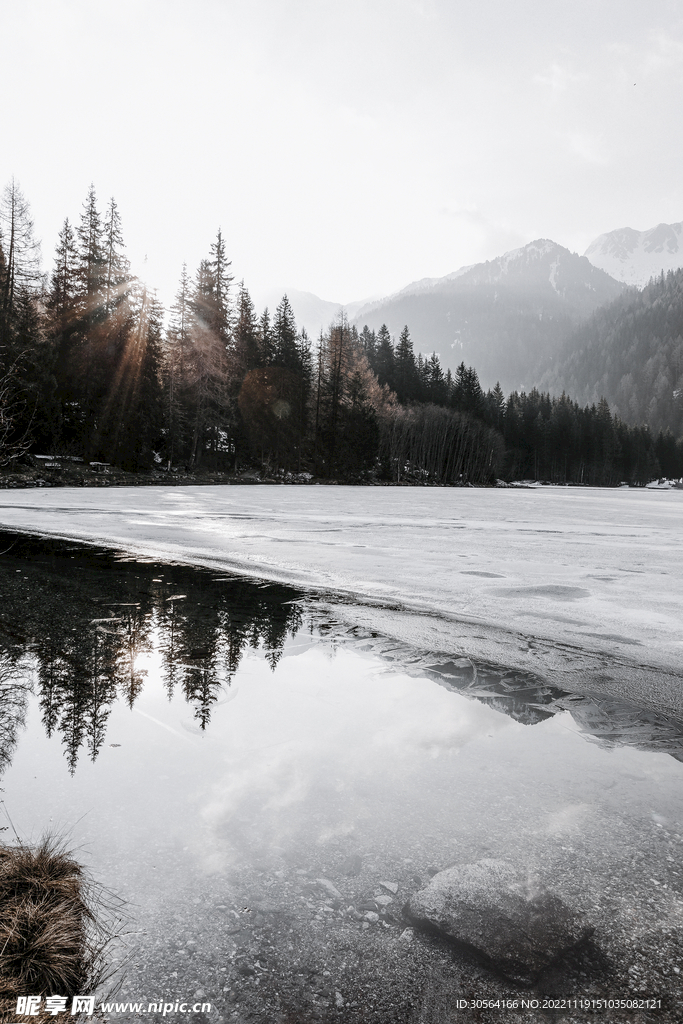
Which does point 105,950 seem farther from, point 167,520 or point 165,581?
point 167,520

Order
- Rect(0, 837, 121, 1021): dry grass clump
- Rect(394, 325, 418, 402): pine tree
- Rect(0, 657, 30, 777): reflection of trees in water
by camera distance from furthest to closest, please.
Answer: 1. Rect(394, 325, 418, 402): pine tree
2. Rect(0, 657, 30, 777): reflection of trees in water
3. Rect(0, 837, 121, 1021): dry grass clump

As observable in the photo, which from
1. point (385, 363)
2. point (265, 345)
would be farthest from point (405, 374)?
point (265, 345)

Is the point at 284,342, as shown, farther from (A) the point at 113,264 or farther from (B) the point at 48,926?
(B) the point at 48,926

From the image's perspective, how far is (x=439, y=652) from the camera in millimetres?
5102

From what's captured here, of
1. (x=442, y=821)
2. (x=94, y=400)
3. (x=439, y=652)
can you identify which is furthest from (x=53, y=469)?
(x=442, y=821)

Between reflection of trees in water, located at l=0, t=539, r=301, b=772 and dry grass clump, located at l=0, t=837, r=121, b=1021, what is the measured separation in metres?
1.04

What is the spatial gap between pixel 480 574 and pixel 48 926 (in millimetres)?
7667

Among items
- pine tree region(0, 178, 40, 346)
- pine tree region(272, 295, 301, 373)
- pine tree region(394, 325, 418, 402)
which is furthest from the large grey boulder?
pine tree region(394, 325, 418, 402)

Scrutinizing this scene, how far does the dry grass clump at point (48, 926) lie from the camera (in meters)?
1.64

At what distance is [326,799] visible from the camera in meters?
2.74

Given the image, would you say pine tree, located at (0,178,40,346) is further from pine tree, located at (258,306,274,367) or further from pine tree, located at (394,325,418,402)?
pine tree, located at (394,325,418,402)

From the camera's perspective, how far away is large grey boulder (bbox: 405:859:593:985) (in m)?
1.86

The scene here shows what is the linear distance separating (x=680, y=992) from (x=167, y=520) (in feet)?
48.9

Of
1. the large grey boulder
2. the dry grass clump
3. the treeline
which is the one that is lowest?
the large grey boulder
